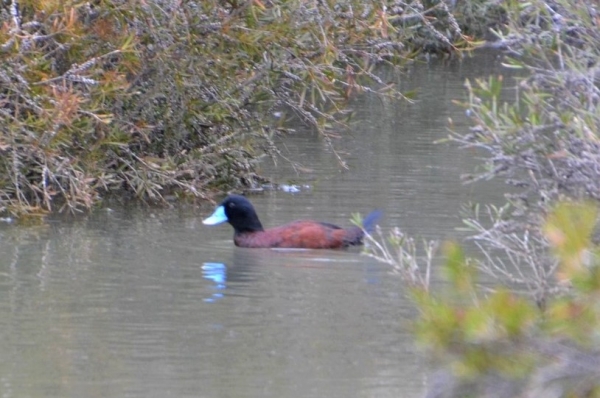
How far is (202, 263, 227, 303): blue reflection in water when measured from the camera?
10.2 m

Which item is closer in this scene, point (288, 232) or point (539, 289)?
point (539, 289)

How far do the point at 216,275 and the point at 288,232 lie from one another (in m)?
1.45

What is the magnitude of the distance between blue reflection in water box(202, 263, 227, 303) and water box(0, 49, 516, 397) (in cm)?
1

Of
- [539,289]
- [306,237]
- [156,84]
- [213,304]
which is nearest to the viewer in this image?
[539,289]

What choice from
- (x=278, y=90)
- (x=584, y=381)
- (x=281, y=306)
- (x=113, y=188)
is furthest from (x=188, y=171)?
(x=584, y=381)

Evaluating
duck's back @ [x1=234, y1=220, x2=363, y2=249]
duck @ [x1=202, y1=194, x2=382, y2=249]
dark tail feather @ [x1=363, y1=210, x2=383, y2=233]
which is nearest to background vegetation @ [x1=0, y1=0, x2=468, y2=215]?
duck @ [x1=202, y1=194, x2=382, y2=249]

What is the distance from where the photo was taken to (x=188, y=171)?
14234mm

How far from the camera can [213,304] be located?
988cm

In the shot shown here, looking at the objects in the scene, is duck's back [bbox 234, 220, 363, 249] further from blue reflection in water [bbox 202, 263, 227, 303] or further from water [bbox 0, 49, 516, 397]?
blue reflection in water [bbox 202, 263, 227, 303]

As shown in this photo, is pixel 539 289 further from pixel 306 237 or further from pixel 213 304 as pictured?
pixel 306 237

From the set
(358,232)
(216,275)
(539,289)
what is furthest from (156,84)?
(539,289)

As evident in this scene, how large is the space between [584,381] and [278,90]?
10.9m

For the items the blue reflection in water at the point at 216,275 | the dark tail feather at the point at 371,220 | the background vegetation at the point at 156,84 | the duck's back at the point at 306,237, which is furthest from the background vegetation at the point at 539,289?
the background vegetation at the point at 156,84

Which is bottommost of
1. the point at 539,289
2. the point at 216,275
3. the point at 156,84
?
the point at 216,275
